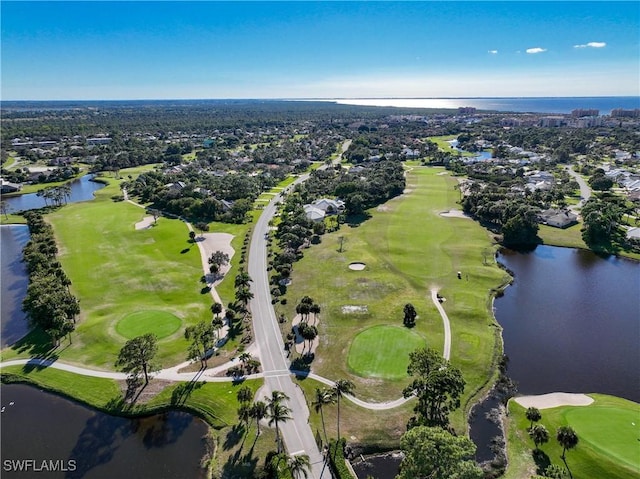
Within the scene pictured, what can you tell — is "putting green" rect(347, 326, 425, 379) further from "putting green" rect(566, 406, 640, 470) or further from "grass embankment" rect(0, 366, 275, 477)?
"putting green" rect(566, 406, 640, 470)

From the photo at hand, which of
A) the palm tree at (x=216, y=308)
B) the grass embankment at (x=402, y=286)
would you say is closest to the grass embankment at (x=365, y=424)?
the grass embankment at (x=402, y=286)

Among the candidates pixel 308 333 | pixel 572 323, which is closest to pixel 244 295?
pixel 308 333

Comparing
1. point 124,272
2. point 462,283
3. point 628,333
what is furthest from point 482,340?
point 124,272

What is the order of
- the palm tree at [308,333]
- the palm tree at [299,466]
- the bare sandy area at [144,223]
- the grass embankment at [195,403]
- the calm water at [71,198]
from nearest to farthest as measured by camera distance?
the palm tree at [299,466] → the grass embankment at [195,403] → the palm tree at [308,333] → the bare sandy area at [144,223] → the calm water at [71,198]

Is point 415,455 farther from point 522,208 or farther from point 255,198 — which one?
point 255,198

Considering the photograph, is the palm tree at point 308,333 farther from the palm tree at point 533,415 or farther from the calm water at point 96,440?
the palm tree at point 533,415

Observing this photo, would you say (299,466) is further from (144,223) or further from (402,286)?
(144,223)

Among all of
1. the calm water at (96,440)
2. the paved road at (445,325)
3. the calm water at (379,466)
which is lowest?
the calm water at (96,440)
